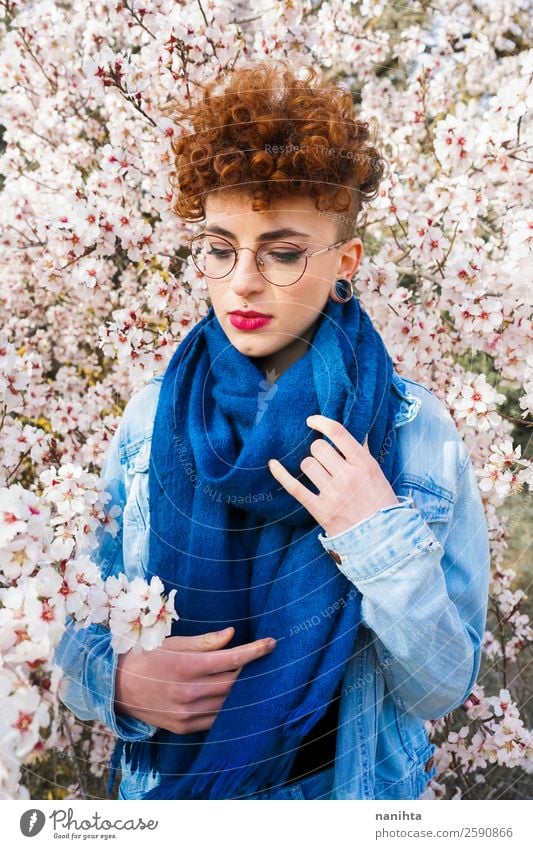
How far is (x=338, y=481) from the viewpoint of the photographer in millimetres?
631

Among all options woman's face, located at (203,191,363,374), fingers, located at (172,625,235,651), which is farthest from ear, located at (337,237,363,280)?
fingers, located at (172,625,235,651)

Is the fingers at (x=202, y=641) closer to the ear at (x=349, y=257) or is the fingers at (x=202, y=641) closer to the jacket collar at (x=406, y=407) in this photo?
the jacket collar at (x=406, y=407)

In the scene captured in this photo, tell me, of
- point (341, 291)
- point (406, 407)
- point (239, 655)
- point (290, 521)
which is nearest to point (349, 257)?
point (341, 291)

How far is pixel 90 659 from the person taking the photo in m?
0.72

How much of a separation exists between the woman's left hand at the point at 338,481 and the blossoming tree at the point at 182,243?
15 centimetres

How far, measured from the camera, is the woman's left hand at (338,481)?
625 millimetres

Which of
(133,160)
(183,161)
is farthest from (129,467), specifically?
(133,160)

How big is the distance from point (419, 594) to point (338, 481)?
0.39 ft

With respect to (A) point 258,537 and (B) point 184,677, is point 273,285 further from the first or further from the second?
(B) point 184,677

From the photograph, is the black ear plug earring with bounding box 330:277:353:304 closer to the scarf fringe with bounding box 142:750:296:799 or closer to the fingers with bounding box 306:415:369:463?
the fingers with bounding box 306:415:369:463

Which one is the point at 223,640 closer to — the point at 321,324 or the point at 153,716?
the point at 153,716

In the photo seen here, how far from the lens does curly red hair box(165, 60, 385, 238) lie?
2.10 ft

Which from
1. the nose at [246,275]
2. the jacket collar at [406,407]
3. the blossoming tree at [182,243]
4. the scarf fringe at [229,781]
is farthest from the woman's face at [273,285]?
the scarf fringe at [229,781]
